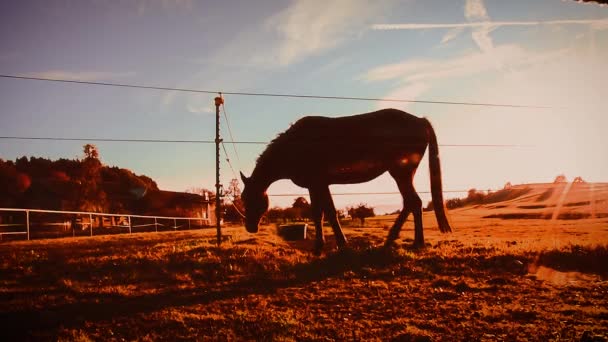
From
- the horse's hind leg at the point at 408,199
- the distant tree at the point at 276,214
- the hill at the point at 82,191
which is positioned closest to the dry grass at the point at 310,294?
the horse's hind leg at the point at 408,199

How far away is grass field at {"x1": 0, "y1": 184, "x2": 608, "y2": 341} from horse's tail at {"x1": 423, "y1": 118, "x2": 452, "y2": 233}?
789mm

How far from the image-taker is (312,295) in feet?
19.2

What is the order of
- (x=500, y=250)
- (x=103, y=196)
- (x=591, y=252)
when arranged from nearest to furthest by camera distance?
1. (x=591, y=252)
2. (x=500, y=250)
3. (x=103, y=196)

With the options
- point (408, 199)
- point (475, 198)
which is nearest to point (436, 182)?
point (408, 199)

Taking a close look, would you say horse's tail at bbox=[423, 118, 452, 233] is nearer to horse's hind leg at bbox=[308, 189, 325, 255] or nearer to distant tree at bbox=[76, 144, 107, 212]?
horse's hind leg at bbox=[308, 189, 325, 255]

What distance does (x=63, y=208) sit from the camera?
1569 inches

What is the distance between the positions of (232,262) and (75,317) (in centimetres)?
364

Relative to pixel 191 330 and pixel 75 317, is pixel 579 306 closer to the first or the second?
pixel 191 330

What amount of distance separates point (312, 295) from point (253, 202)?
4.57 meters

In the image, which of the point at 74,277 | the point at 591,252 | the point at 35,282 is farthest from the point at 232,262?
the point at 591,252

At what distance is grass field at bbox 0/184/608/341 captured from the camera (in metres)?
4.28

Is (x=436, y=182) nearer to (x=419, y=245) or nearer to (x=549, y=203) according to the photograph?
(x=419, y=245)

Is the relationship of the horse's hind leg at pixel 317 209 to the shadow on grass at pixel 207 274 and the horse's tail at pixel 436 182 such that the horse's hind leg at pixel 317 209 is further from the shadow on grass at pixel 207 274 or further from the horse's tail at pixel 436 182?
the horse's tail at pixel 436 182

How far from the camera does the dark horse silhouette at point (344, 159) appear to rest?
8.89m
